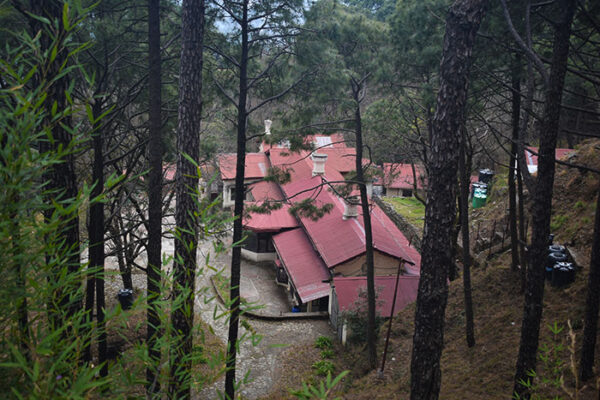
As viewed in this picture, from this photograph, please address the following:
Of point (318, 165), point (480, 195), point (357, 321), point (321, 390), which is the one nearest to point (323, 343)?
point (357, 321)

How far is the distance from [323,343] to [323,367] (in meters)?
1.59

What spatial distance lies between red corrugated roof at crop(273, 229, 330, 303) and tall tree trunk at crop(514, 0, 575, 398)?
10.5m

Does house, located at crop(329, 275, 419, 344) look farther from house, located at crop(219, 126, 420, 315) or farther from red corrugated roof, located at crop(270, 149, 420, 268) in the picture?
red corrugated roof, located at crop(270, 149, 420, 268)

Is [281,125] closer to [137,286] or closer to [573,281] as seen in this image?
[573,281]

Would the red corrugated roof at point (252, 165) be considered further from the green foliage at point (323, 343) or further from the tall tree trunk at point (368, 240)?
the tall tree trunk at point (368, 240)

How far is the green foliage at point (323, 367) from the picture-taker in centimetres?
1171

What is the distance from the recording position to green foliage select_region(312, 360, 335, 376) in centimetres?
1171

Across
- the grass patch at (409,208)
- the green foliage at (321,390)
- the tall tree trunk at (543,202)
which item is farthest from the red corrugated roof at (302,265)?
the green foliage at (321,390)

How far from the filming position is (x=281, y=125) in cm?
1066

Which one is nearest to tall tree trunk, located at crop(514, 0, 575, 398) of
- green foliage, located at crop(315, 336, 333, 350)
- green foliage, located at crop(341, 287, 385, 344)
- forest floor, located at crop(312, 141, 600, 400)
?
forest floor, located at crop(312, 141, 600, 400)

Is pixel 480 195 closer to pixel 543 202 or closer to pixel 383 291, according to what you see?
pixel 383 291

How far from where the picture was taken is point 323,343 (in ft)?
44.2

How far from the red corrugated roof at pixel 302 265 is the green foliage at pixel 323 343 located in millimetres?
1915

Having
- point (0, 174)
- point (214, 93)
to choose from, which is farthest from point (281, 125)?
point (0, 174)
